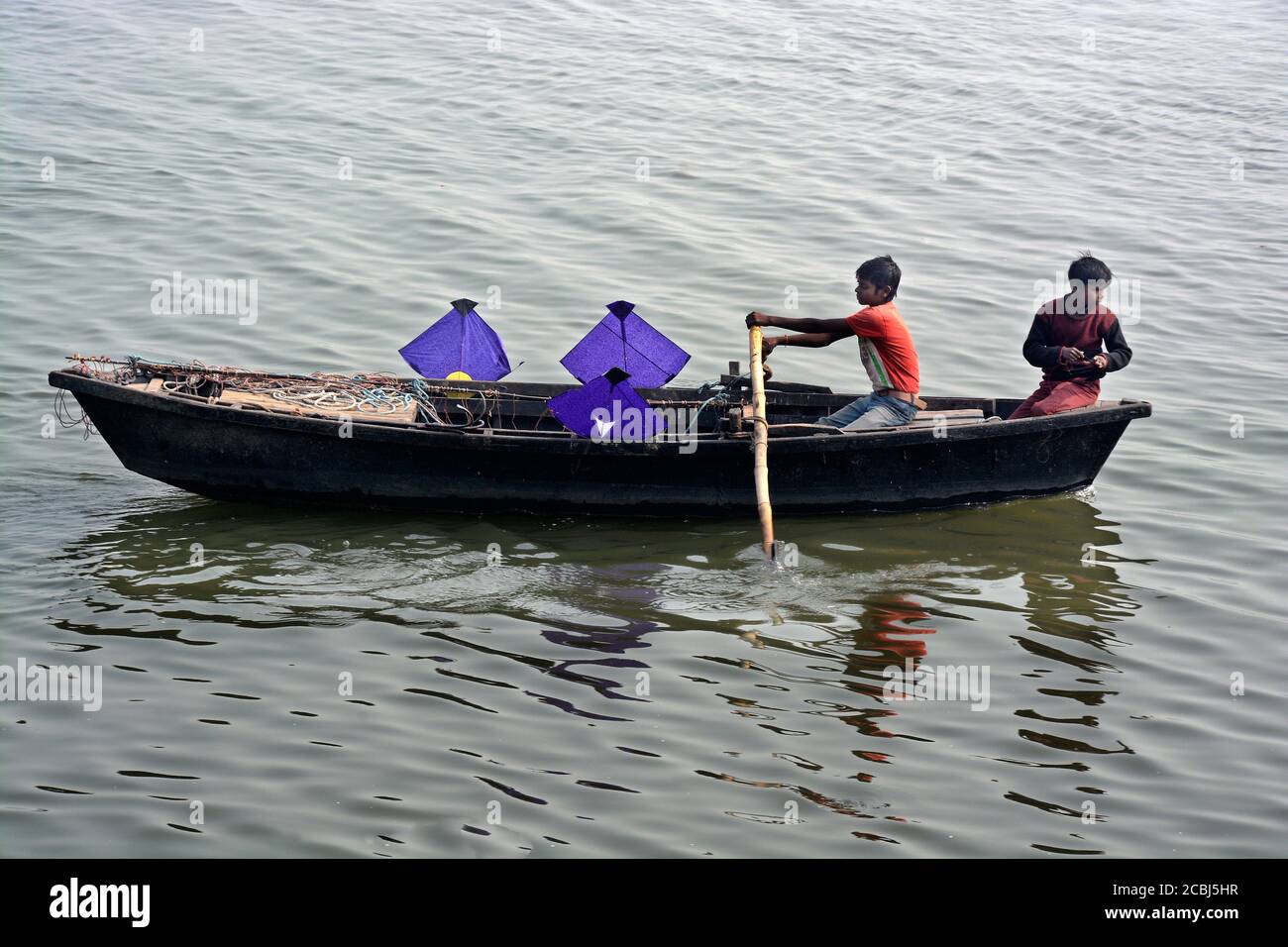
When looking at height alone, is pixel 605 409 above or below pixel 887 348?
below

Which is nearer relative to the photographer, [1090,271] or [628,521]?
[1090,271]

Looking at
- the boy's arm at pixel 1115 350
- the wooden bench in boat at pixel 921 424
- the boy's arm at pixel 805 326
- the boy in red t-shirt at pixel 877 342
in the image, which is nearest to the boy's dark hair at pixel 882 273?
the boy in red t-shirt at pixel 877 342

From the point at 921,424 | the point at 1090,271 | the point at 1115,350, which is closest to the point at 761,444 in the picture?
the point at 921,424

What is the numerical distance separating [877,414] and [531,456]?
2.18 meters

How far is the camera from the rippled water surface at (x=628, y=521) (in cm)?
573

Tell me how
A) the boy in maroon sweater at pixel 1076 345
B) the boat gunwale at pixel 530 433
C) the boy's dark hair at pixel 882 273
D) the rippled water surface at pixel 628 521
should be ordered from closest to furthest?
1. the rippled water surface at pixel 628 521
2. the boat gunwale at pixel 530 433
3. the boy's dark hair at pixel 882 273
4. the boy in maroon sweater at pixel 1076 345

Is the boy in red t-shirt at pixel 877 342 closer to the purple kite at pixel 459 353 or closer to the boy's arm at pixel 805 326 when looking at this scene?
the boy's arm at pixel 805 326

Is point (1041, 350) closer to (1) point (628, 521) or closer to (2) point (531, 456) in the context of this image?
(1) point (628, 521)

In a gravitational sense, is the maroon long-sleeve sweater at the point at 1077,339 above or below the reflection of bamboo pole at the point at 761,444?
above

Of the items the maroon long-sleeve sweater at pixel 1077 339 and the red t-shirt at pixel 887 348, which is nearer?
the red t-shirt at pixel 887 348

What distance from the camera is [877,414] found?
8.52 m

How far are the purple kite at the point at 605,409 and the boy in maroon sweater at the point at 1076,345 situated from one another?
246 cm

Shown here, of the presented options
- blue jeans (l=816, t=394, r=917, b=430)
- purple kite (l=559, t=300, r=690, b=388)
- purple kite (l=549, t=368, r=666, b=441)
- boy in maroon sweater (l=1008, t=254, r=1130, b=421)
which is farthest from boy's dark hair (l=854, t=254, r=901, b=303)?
purple kite (l=549, t=368, r=666, b=441)
